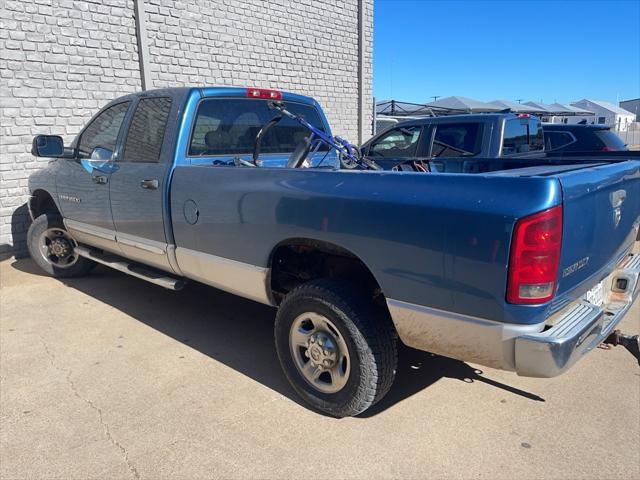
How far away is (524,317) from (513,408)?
3.86 feet

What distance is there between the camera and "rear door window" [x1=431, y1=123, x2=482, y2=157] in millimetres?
6375

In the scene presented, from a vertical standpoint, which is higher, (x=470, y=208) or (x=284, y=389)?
(x=470, y=208)

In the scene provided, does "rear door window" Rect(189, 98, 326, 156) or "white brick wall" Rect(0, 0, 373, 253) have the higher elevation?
"white brick wall" Rect(0, 0, 373, 253)

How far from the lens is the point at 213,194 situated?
132 inches

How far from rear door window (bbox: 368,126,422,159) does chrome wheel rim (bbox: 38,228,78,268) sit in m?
4.36

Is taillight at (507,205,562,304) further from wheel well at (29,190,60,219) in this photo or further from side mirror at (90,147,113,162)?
wheel well at (29,190,60,219)

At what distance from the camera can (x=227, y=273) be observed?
3447 millimetres

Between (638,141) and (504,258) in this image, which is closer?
(504,258)

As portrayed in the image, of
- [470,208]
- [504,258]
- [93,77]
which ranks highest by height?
[93,77]

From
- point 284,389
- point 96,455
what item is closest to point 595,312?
point 284,389

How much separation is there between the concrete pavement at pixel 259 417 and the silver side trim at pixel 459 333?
64 cm

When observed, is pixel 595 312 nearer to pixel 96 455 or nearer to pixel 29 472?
pixel 96 455

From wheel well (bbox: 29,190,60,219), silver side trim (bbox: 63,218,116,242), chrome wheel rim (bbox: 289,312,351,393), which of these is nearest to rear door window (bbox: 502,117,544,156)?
chrome wheel rim (bbox: 289,312,351,393)

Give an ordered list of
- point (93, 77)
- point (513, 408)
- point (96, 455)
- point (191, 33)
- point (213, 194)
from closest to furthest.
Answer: point (96, 455) < point (513, 408) < point (213, 194) < point (93, 77) < point (191, 33)
